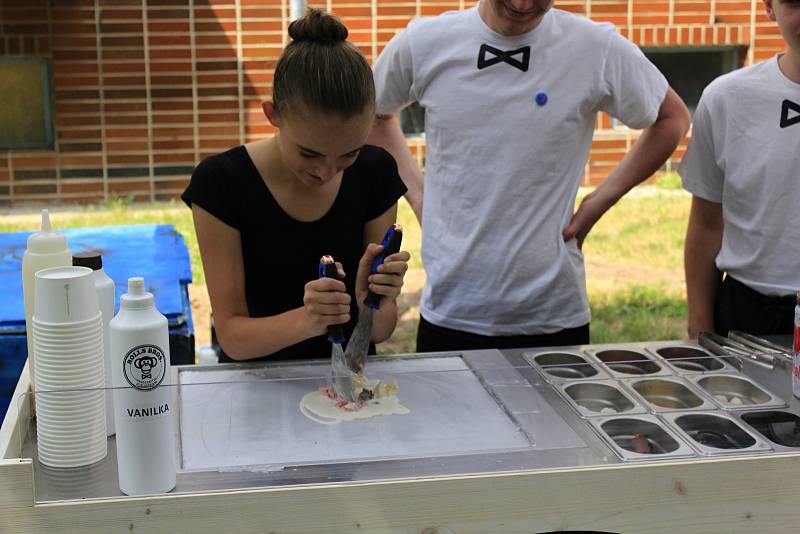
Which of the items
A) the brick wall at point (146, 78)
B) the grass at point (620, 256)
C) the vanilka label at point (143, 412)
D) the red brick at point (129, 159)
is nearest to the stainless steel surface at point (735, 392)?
the vanilka label at point (143, 412)

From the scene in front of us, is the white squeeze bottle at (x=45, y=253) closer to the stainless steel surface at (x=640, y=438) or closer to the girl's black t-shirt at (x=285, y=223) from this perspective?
the girl's black t-shirt at (x=285, y=223)

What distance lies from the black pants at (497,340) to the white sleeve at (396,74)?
0.55 metres

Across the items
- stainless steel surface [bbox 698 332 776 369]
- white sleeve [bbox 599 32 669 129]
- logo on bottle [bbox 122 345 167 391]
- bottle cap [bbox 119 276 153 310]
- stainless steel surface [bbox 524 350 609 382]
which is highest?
white sleeve [bbox 599 32 669 129]

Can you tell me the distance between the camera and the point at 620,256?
549 centimetres

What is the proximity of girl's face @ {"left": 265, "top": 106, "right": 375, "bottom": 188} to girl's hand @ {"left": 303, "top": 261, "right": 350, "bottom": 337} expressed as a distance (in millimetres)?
194

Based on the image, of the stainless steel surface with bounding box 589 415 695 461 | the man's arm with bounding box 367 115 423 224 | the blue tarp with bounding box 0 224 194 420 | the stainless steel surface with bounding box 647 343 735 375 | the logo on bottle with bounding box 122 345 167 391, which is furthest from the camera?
the man's arm with bounding box 367 115 423 224

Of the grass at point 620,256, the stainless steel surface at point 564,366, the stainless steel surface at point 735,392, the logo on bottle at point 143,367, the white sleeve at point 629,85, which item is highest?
the white sleeve at point 629,85

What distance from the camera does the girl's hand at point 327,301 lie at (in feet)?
4.80

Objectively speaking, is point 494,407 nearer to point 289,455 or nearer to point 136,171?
point 289,455

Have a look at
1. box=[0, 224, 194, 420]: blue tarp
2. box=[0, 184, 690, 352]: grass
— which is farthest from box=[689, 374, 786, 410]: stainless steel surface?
box=[0, 184, 690, 352]: grass

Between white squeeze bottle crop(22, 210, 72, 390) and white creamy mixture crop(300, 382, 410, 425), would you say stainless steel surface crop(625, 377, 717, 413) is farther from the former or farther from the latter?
white squeeze bottle crop(22, 210, 72, 390)

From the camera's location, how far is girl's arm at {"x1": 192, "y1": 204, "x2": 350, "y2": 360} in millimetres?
1614

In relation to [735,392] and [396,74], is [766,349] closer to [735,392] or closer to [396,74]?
[735,392]

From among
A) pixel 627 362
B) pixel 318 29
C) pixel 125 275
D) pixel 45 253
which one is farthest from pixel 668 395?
pixel 125 275
